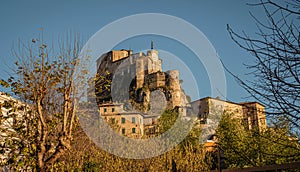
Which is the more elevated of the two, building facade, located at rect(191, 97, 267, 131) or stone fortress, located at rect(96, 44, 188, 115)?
stone fortress, located at rect(96, 44, 188, 115)

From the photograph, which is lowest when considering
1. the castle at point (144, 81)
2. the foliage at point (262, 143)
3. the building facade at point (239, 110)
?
the foliage at point (262, 143)

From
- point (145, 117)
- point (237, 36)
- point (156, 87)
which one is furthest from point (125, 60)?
point (237, 36)

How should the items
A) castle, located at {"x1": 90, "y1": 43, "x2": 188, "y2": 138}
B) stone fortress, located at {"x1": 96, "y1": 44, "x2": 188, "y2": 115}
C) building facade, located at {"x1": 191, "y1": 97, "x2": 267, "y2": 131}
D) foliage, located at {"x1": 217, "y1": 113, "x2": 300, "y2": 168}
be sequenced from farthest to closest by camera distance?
stone fortress, located at {"x1": 96, "y1": 44, "x2": 188, "y2": 115} → castle, located at {"x1": 90, "y1": 43, "x2": 188, "y2": 138} → building facade, located at {"x1": 191, "y1": 97, "x2": 267, "y2": 131} → foliage, located at {"x1": 217, "y1": 113, "x2": 300, "y2": 168}

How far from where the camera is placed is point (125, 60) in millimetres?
73062

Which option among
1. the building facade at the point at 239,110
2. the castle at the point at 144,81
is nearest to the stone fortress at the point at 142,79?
the castle at the point at 144,81

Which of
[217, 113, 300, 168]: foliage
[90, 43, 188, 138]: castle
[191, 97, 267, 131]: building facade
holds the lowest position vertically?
[217, 113, 300, 168]: foliage

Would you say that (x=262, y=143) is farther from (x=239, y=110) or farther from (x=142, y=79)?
(x=142, y=79)

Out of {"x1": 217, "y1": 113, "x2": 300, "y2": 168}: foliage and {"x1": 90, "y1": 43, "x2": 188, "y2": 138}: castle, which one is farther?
{"x1": 90, "y1": 43, "x2": 188, "y2": 138}: castle

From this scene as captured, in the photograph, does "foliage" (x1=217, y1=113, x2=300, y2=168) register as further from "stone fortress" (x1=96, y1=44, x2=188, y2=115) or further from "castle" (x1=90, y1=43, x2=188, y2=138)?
"stone fortress" (x1=96, y1=44, x2=188, y2=115)

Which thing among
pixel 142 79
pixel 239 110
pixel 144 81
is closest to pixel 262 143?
pixel 239 110

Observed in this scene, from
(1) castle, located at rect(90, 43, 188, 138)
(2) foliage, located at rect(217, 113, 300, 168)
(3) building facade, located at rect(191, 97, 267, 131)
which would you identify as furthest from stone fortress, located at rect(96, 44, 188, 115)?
(2) foliage, located at rect(217, 113, 300, 168)

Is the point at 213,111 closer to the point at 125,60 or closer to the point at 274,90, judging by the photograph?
the point at 274,90

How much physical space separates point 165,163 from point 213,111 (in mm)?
20355

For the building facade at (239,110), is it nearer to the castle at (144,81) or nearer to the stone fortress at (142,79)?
the castle at (144,81)
